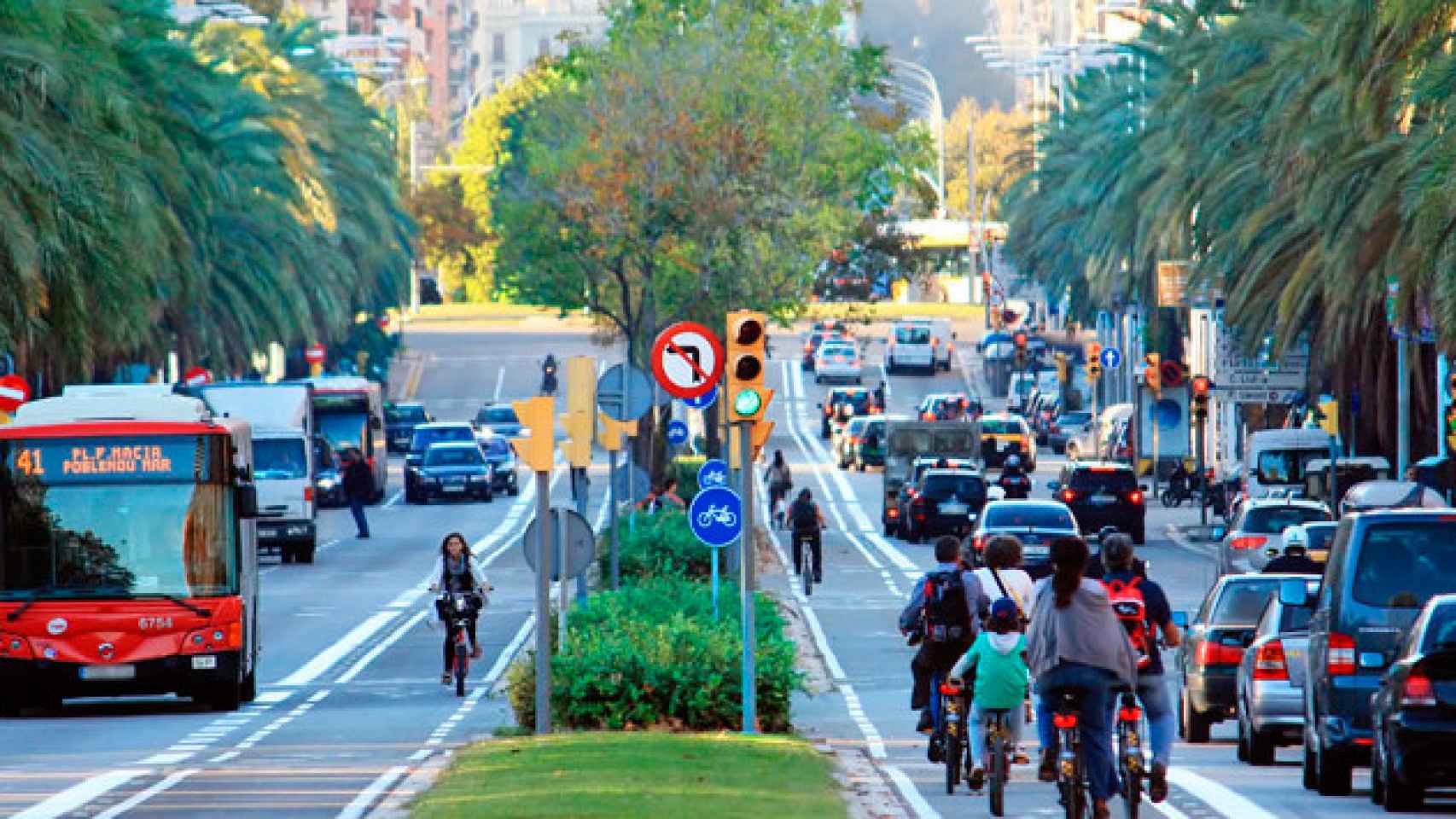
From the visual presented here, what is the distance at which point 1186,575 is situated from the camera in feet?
165

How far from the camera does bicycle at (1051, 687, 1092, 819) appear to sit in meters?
14.8

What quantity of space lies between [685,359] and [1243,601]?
4.86 meters

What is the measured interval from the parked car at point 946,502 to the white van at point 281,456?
1135cm

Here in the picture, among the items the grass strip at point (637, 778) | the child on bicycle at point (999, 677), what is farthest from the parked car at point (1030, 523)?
the child on bicycle at point (999, 677)

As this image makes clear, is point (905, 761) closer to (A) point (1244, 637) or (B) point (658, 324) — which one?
(A) point (1244, 637)

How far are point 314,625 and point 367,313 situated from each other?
72565 mm

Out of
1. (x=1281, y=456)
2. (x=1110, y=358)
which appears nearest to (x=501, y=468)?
(x=1110, y=358)

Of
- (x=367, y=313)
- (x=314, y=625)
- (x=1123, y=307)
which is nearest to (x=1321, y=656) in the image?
(x=314, y=625)

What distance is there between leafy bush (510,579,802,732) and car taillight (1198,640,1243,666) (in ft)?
10.1

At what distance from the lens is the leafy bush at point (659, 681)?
22.5 m

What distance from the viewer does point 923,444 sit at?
69.9 meters

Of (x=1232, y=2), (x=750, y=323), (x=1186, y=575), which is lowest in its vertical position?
(x=1186, y=575)

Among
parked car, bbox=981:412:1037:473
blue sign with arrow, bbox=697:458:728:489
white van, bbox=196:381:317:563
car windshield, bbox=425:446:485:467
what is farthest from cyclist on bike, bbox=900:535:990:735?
parked car, bbox=981:412:1037:473

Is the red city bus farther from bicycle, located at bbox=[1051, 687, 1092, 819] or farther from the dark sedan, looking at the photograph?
the dark sedan
